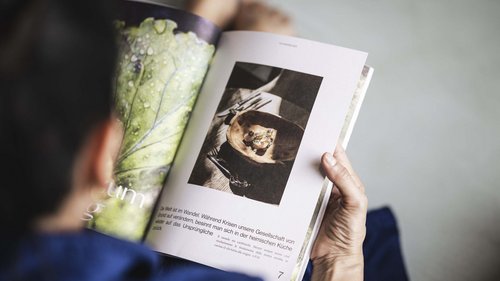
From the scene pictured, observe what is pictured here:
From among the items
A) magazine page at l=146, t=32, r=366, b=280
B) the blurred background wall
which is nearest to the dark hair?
magazine page at l=146, t=32, r=366, b=280

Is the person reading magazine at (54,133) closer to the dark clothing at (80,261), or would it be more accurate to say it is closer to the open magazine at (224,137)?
the dark clothing at (80,261)

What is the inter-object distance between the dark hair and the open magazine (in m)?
0.33

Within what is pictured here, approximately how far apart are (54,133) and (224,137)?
38 cm

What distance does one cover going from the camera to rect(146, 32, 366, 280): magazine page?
625 mm

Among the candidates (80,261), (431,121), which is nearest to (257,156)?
(80,261)

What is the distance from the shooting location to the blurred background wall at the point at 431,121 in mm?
981

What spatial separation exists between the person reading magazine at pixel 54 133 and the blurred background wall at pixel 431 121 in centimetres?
72

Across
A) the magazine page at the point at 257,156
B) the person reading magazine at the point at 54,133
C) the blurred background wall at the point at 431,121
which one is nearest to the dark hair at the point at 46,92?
the person reading magazine at the point at 54,133

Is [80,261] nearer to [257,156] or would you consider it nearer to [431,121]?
[257,156]

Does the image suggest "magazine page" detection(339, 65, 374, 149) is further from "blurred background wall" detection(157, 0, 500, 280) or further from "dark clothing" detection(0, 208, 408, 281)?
"blurred background wall" detection(157, 0, 500, 280)

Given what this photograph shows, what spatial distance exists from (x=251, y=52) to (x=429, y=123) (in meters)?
0.49

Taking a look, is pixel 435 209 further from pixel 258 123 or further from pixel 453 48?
pixel 258 123

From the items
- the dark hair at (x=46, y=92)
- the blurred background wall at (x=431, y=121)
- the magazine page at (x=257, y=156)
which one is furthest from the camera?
the blurred background wall at (x=431, y=121)

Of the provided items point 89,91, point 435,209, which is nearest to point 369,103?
point 435,209
